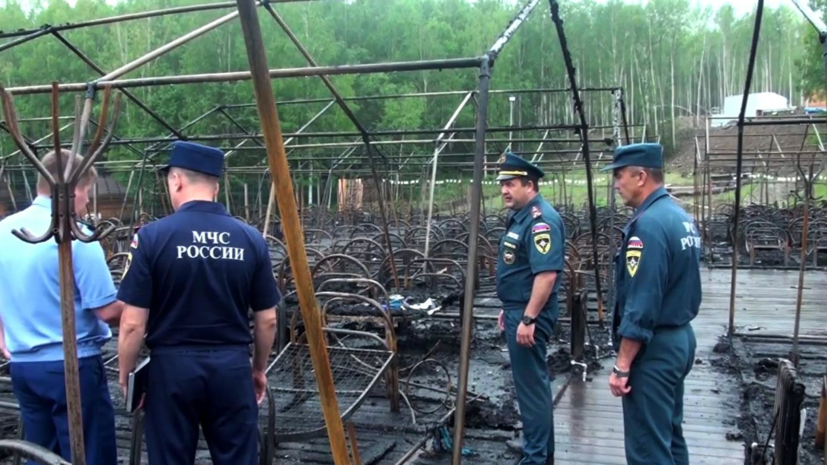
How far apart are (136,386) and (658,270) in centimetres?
216

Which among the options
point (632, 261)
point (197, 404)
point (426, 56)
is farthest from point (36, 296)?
point (426, 56)

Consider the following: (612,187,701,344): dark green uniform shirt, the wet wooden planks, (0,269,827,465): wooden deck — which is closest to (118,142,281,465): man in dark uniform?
(0,269,827,465): wooden deck

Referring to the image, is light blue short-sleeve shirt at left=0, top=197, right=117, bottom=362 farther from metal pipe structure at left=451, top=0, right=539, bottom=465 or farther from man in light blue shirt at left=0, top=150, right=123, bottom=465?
metal pipe structure at left=451, top=0, right=539, bottom=465

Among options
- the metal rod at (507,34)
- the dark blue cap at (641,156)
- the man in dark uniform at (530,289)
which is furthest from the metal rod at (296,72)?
Answer: the man in dark uniform at (530,289)

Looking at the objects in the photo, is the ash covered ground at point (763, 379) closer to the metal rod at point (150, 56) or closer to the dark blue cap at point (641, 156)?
the dark blue cap at point (641, 156)

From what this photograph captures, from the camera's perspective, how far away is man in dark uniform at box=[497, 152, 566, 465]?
3930 millimetres

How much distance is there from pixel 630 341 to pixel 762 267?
10.2 meters

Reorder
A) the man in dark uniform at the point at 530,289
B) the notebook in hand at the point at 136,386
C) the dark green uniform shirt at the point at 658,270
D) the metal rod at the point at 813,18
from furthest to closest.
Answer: the man in dark uniform at the point at 530,289 → the dark green uniform shirt at the point at 658,270 → the metal rod at the point at 813,18 → the notebook in hand at the point at 136,386

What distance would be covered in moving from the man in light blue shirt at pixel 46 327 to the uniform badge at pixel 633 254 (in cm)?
217

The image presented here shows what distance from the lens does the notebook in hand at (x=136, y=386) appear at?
259 cm

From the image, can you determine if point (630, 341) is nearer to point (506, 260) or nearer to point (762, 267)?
point (506, 260)

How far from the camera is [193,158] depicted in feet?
9.02

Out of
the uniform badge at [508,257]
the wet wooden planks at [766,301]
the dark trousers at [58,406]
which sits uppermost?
the uniform badge at [508,257]

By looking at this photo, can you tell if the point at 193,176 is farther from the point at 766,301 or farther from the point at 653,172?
the point at 766,301
